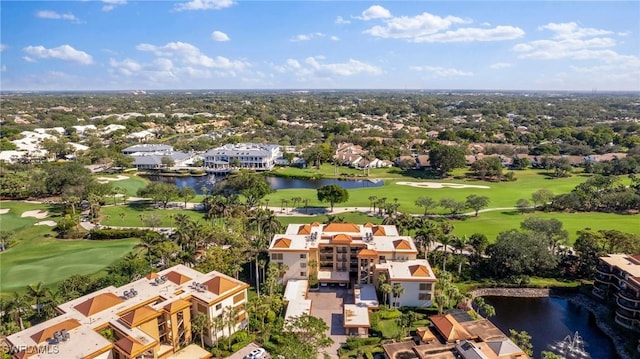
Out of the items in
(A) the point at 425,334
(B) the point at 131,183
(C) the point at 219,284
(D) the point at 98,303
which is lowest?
(A) the point at 425,334

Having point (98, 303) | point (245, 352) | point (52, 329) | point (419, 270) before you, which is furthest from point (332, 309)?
point (52, 329)

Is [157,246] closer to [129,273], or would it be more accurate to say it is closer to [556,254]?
[129,273]

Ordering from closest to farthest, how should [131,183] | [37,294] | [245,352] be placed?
1. [245,352]
2. [37,294]
3. [131,183]

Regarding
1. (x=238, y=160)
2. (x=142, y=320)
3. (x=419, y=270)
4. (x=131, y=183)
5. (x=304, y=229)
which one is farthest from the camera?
(x=238, y=160)

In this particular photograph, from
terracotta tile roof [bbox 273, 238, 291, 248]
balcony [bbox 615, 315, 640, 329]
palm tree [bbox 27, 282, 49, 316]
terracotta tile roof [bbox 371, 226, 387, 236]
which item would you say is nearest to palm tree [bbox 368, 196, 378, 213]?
terracotta tile roof [bbox 371, 226, 387, 236]

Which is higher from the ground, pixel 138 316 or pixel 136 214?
pixel 138 316

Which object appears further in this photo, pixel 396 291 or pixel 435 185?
pixel 435 185

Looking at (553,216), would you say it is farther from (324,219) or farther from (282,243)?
(282,243)
